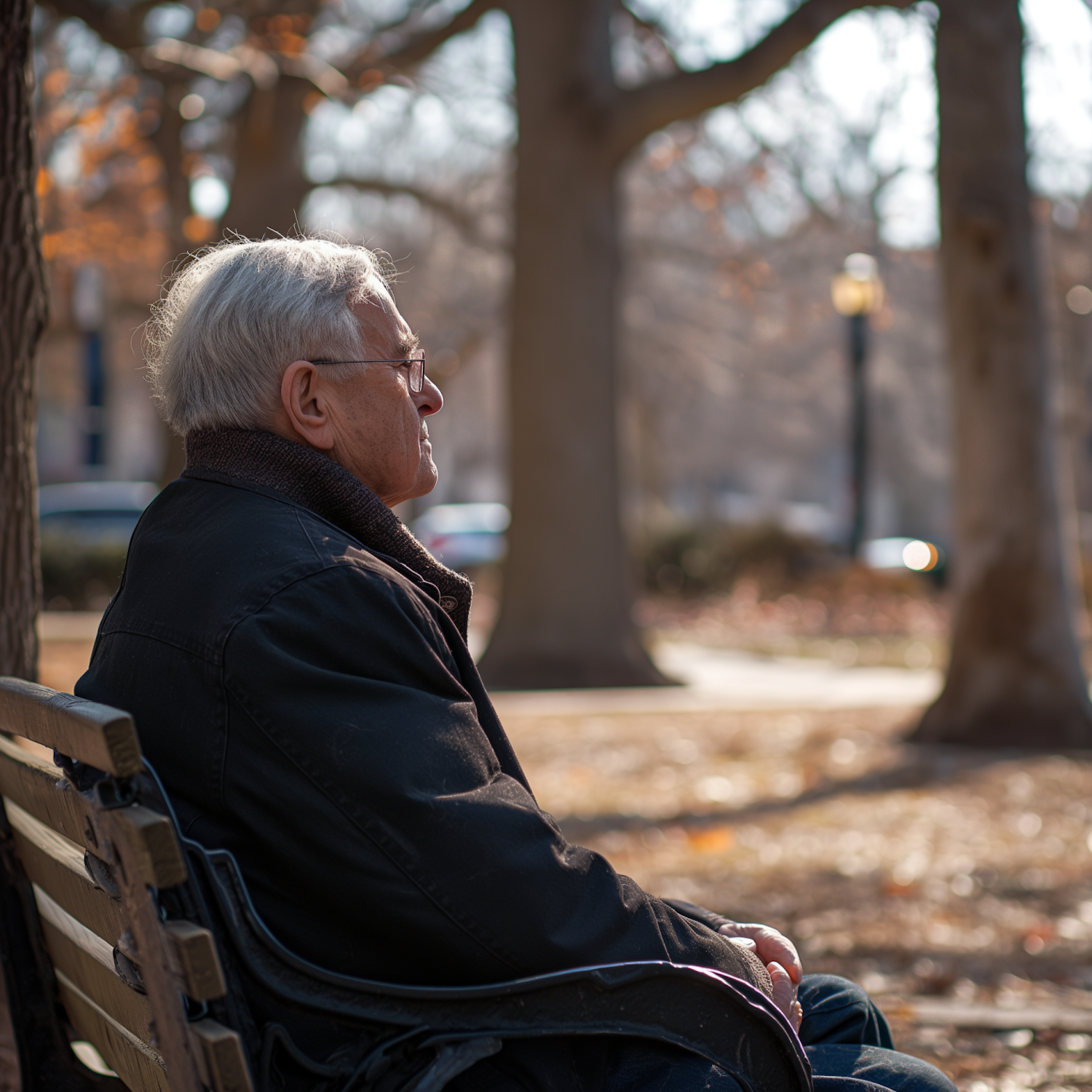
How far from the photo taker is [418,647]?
1736 millimetres

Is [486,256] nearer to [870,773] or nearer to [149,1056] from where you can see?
[870,773]

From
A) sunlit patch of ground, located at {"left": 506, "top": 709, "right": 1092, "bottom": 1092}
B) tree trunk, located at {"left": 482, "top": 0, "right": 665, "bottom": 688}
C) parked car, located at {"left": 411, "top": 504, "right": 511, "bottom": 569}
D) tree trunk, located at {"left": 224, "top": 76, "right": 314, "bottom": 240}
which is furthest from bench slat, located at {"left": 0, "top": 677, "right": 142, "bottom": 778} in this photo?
parked car, located at {"left": 411, "top": 504, "right": 511, "bottom": 569}

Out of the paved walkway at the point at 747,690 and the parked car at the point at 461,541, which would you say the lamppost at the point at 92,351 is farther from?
the paved walkway at the point at 747,690

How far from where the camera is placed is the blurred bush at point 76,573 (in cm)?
1861

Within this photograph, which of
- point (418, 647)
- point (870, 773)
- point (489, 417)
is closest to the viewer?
point (418, 647)

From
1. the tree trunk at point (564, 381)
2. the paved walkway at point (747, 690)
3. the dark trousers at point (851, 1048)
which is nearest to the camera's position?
the dark trousers at point (851, 1048)

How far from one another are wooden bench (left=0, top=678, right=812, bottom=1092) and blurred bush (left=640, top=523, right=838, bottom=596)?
18.1m

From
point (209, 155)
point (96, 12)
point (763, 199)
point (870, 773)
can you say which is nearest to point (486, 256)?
point (763, 199)

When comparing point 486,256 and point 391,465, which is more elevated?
point 486,256

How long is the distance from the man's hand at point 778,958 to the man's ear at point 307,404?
97 centimetres

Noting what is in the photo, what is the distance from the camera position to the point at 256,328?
201cm

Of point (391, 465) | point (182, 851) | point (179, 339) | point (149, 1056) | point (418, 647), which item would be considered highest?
point (179, 339)

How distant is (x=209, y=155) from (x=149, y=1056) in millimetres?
16031

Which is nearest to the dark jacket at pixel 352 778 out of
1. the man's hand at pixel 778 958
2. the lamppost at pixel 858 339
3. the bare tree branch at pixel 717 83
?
the man's hand at pixel 778 958
